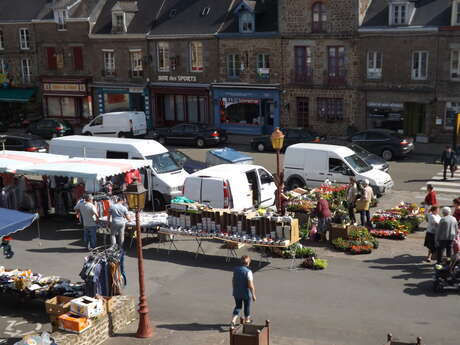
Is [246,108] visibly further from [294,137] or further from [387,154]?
[387,154]

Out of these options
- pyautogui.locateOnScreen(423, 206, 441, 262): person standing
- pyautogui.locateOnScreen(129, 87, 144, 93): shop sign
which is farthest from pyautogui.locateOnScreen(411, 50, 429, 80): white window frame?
pyautogui.locateOnScreen(423, 206, 441, 262): person standing

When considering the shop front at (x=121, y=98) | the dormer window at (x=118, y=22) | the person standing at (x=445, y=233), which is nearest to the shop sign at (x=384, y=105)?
the shop front at (x=121, y=98)

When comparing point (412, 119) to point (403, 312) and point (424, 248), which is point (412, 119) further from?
point (403, 312)

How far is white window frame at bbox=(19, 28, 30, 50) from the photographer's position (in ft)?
153

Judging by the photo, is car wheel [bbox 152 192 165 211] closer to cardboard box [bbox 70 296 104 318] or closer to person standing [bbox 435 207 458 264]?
cardboard box [bbox 70 296 104 318]

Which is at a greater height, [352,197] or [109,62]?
[109,62]

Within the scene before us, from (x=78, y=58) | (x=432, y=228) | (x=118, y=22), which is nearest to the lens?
(x=432, y=228)

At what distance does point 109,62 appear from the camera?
43.6 meters

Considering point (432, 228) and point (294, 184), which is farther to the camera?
point (294, 184)

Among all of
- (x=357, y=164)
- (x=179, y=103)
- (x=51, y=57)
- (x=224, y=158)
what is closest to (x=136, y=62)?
Answer: (x=179, y=103)

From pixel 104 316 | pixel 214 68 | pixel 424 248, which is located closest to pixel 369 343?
pixel 104 316

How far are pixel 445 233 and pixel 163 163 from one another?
10516mm

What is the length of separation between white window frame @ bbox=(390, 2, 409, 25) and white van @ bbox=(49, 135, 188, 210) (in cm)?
1690

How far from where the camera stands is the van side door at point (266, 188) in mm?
19922
